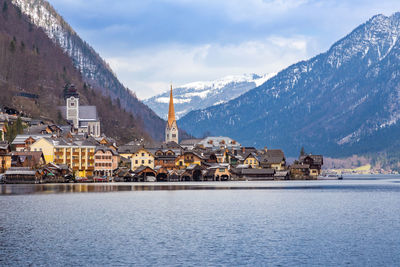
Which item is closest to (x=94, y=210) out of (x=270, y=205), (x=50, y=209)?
(x=50, y=209)

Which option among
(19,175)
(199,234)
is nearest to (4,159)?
(19,175)

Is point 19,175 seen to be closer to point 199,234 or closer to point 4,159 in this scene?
point 4,159

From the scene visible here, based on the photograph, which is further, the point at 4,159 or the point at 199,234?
the point at 4,159

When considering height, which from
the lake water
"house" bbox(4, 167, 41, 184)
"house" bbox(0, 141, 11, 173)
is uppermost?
"house" bbox(0, 141, 11, 173)

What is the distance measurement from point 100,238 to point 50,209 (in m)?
31.1

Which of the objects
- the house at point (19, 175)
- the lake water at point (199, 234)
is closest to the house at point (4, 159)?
the house at point (19, 175)

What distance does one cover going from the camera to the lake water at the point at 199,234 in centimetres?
5203

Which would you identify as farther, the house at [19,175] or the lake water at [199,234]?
the house at [19,175]

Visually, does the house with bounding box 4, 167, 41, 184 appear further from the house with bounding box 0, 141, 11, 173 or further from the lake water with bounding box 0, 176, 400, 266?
the lake water with bounding box 0, 176, 400, 266

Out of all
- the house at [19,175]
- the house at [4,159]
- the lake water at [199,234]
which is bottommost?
the lake water at [199,234]

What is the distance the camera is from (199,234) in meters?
65.1

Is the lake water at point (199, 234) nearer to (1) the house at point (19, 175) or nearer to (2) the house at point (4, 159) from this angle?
(1) the house at point (19, 175)

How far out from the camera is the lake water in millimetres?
52031

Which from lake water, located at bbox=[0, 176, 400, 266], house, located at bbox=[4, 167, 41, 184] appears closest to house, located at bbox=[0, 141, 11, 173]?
house, located at bbox=[4, 167, 41, 184]
